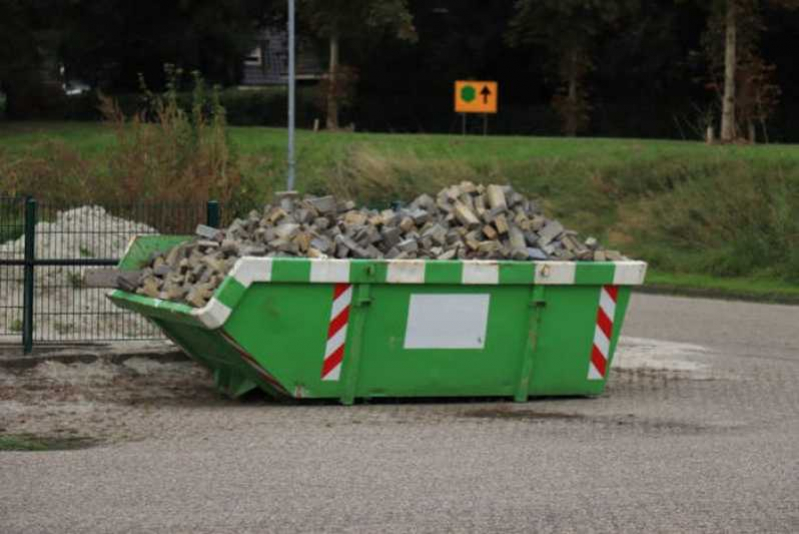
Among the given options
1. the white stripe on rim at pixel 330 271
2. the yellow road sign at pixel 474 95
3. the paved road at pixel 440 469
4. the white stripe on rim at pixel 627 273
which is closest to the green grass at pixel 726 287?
the paved road at pixel 440 469

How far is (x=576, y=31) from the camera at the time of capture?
49812 millimetres

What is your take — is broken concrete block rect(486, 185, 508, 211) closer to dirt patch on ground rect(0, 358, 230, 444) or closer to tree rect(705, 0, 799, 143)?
dirt patch on ground rect(0, 358, 230, 444)

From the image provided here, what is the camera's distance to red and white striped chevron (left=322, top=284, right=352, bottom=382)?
1287 cm

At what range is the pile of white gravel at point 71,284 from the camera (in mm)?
16219

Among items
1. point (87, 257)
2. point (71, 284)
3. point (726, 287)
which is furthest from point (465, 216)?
point (726, 287)

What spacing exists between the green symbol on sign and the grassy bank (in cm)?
783

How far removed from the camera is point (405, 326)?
13.1m

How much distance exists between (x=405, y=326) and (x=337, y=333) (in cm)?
54

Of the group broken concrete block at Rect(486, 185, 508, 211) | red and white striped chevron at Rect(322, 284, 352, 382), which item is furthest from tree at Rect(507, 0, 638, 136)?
red and white striped chevron at Rect(322, 284, 352, 382)

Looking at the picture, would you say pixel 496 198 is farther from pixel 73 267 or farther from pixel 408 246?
pixel 73 267

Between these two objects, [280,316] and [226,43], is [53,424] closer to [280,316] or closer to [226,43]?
[280,316]

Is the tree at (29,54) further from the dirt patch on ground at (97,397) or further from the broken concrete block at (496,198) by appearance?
the broken concrete block at (496,198)

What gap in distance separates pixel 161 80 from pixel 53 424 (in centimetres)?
4652

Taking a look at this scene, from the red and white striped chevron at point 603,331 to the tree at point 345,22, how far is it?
117 feet
